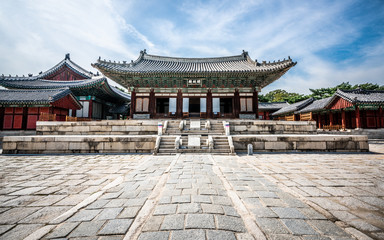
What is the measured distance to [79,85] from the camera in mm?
16531

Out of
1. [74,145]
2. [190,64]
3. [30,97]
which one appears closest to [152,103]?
[190,64]

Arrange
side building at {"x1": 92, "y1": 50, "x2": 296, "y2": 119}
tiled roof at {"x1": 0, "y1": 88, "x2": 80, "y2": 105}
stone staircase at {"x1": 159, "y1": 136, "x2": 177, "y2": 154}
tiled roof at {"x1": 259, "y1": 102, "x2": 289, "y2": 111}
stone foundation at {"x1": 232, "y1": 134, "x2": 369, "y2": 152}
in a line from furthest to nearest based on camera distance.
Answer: tiled roof at {"x1": 259, "y1": 102, "x2": 289, "y2": 111}
side building at {"x1": 92, "y1": 50, "x2": 296, "y2": 119}
tiled roof at {"x1": 0, "y1": 88, "x2": 80, "y2": 105}
stone foundation at {"x1": 232, "y1": 134, "x2": 369, "y2": 152}
stone staircase at {"x1": 159, "y1": 136, "x2": 177, "y2": 154}

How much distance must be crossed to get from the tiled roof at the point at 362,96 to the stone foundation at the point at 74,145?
20.2 meters

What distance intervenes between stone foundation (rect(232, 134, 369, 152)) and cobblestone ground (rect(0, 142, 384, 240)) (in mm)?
3308

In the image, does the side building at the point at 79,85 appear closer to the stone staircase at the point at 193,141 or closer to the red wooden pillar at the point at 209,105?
the red wooden pillar at the point at 209,105

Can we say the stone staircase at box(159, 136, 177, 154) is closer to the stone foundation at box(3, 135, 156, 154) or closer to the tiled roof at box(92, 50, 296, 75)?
the stone foundation at box(3, 135, 156, 154)

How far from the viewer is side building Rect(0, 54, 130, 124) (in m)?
16.7

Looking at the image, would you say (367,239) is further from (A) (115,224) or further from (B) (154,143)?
(B) (154,143)

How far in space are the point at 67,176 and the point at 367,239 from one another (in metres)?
5.39

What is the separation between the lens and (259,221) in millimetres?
1858

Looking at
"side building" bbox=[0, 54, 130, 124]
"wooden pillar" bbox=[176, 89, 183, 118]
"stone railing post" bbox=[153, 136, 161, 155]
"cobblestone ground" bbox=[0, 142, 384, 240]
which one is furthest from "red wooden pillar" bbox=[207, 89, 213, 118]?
"side building" bbox=[0, 54, 130, 124]

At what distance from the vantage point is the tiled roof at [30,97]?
13016 millimetres

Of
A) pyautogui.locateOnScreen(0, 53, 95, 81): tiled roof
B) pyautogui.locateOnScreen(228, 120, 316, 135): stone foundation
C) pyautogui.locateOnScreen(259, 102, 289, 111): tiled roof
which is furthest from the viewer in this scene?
pyautogui.locateOnScreen(259, 102, 289, 111): tiled roof

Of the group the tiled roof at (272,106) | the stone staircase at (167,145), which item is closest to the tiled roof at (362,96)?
the tiled roof at (272,106)
